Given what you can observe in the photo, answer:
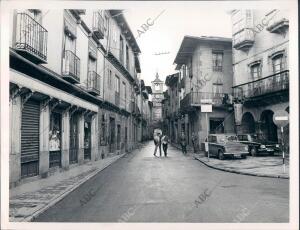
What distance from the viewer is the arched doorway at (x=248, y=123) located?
2292 cm

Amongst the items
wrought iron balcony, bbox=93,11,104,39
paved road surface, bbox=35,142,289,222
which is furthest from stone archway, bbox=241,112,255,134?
paved road surface, bbox=35,142,289,222

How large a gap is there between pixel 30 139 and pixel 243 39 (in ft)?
51.9

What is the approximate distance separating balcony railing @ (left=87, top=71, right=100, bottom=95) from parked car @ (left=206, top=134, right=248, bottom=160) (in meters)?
6.97

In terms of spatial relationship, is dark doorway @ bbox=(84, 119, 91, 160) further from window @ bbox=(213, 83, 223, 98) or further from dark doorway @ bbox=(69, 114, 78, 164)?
window @ bbox=(213, 83, 223, 98)

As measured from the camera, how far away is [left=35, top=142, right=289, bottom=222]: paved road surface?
5723 millimetres

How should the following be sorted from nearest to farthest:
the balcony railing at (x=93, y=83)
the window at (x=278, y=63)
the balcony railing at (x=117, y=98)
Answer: the balcony railing at (x=93, y=83) → the window at (x=278, y=63) → the balcony railing at (x=117, y=98)

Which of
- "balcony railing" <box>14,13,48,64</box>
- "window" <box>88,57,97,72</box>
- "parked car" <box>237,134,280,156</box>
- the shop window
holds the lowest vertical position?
"parked car" <box>237,134,280,156</box>

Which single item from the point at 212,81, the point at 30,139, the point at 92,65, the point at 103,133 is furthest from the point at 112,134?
the point at 30,139

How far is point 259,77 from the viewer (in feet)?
69.7

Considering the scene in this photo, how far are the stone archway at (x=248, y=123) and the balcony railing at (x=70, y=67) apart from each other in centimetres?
1350

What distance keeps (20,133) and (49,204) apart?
3330mm

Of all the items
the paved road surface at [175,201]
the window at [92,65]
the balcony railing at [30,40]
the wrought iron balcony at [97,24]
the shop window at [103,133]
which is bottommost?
the paved road surface at [175,201]

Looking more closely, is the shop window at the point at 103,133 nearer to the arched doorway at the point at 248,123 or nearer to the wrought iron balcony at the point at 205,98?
the wrought iron balcony at the point at 205,98

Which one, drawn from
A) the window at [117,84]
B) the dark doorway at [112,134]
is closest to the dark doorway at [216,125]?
the window at [117,84]
